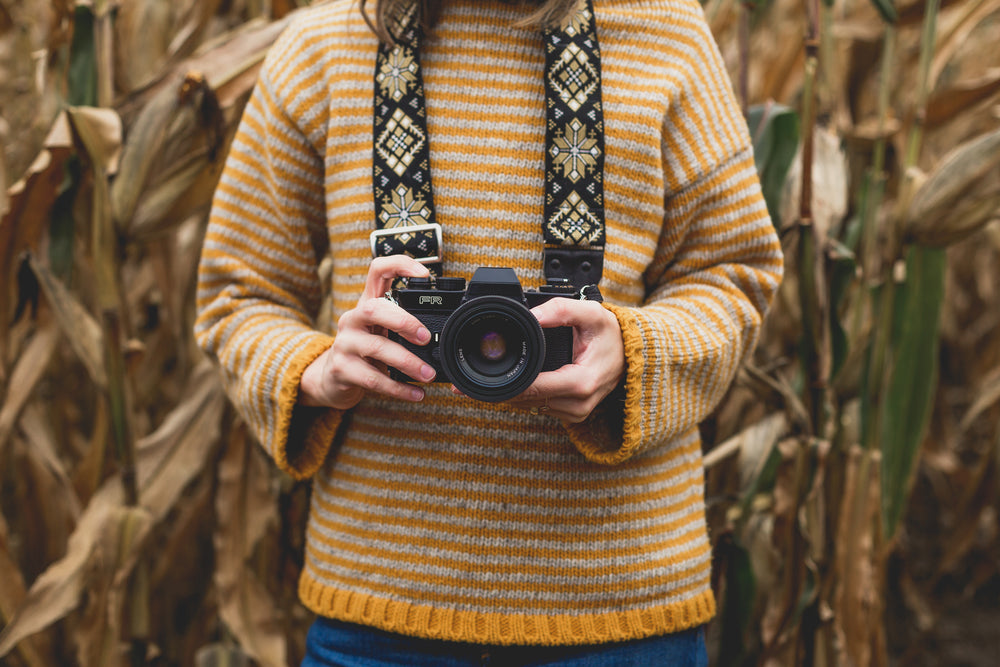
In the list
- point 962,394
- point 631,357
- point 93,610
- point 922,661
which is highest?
point 631,357

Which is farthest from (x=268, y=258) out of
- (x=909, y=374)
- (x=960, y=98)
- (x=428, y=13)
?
(x=960, y=98)

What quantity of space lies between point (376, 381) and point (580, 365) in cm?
16

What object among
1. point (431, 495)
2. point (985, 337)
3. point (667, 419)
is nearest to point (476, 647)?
point (431, 495)

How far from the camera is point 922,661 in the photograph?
185 cm

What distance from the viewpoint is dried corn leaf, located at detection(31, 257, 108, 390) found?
1079 mm

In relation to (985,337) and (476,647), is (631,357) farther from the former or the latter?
(985,337)

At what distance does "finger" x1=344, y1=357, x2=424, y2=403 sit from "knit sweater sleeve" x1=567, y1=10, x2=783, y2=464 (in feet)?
0.47

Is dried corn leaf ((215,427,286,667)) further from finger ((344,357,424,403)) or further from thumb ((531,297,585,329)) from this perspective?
thumb ((531,297,585,329))

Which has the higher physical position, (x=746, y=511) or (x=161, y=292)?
(x=161, y=292)

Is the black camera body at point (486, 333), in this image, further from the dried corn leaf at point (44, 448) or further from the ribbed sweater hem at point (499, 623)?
the dried corn leaf at point (44, 448)

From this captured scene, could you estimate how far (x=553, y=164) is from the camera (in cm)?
74

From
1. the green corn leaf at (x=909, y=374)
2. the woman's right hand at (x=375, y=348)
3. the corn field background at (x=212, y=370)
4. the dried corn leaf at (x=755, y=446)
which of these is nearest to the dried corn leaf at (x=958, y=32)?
the corn field background at (x=212, y=370)

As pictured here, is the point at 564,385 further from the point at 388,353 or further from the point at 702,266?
the point at 702,266

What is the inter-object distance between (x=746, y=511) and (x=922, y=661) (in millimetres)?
1003
